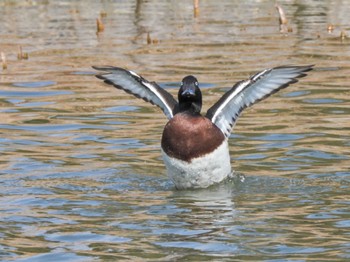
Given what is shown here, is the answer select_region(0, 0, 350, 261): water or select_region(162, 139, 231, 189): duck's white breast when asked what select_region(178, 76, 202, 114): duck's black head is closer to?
select_region(162, 139, 231, 189): duck's white breast

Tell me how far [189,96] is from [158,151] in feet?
7.67

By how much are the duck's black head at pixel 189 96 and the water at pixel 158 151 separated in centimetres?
86

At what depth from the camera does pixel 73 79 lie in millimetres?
17703

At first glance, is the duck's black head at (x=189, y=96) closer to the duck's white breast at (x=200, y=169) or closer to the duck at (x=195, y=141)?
the duck at (x=195, y=141)

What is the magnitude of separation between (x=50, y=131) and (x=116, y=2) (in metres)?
15.4

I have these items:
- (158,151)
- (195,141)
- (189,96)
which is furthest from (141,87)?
(195,141)

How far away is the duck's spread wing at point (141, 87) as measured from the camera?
11461 millimetres

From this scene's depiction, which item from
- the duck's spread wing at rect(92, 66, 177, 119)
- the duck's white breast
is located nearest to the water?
the duck's white breast

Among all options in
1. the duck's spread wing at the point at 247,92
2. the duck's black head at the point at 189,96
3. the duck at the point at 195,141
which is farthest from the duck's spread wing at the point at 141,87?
the duck's black head at the point at 189,96

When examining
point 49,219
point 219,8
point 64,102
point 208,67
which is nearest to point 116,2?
point 219,8

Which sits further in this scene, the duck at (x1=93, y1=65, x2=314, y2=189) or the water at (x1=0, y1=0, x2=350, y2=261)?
the duck at (x1=93, y1=65, x2=314, y2=189)

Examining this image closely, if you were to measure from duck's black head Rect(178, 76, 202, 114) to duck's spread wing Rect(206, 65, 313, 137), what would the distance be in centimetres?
57

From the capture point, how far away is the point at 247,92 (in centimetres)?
1155

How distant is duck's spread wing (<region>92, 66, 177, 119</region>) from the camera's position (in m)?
11.5
